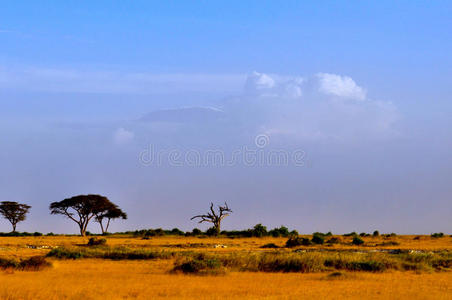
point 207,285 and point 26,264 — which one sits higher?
point 26,264

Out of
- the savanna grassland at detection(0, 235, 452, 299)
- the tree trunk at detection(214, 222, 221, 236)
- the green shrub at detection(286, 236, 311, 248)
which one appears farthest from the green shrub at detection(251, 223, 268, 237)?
the savanna grassland at detection(0, 235, 452, 299)

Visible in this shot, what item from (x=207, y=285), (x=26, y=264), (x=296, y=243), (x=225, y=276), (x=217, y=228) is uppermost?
(x=217, y=228)

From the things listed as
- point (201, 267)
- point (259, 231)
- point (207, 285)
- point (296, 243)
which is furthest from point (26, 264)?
point (259, 231)

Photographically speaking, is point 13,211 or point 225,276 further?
point 13,211

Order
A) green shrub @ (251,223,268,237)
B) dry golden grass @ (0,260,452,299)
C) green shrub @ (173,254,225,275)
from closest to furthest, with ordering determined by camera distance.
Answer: dry golden grass @ (0,260,452,299)
green shrub @ (173,254,225,275)
green shrub @ (251,223,268,237)

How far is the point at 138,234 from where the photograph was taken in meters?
70.9

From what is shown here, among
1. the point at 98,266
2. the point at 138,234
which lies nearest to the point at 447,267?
the point at 98,266

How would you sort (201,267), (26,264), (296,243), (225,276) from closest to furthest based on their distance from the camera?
(225,276) < (201,267) < (26,264) < (296,243)

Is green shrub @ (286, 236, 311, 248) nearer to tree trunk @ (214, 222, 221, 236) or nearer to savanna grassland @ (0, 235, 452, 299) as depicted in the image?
savanna grassland @ (0, 235, 452, 299)

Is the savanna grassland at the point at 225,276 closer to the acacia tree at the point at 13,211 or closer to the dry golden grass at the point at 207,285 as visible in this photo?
the dry golden grass at the point at 207,285

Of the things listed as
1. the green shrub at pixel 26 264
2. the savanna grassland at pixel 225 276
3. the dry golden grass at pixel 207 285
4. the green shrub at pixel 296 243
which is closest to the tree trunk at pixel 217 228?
the green shrub at pixel 296 243

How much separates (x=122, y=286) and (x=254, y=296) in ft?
15.8

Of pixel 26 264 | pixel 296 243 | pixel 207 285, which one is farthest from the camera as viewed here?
pixel 296 243

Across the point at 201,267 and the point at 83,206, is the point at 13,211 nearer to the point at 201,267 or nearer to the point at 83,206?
the point at 83,206
